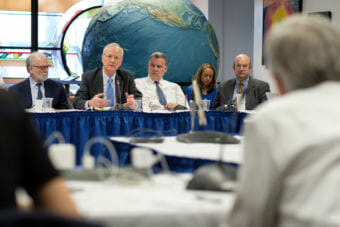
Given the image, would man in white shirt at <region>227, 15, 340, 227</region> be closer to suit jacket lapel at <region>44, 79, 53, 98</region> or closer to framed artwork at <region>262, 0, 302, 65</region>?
suit jacket lapel at <region>44, 79, 53, 98</region>

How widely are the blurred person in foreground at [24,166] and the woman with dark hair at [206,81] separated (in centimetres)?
495

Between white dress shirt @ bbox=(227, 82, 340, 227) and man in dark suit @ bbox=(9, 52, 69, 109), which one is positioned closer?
white dress shirt @ bbox=(227, 82, 340, 227)

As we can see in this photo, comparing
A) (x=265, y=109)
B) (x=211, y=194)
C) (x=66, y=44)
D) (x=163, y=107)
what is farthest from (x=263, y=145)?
(x=66, y=44)

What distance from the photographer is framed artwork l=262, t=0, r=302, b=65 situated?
299 inches

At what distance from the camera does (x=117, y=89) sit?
5527 mm

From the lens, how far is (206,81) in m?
6.29

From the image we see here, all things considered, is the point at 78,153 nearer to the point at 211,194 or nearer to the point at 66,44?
the point at 211,194

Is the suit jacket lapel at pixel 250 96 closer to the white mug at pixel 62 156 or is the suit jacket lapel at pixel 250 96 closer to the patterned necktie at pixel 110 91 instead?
the patterned necktie at pixel 110 91

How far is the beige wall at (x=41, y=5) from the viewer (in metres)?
12.1

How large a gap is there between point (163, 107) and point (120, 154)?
2316mm

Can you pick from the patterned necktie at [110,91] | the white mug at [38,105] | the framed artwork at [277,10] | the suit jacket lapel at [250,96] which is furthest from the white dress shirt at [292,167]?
the framed artwork at [277,10]

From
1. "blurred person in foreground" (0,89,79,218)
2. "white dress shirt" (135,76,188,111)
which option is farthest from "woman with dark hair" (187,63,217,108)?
"blurred person in foreground" (0,89,79,218)

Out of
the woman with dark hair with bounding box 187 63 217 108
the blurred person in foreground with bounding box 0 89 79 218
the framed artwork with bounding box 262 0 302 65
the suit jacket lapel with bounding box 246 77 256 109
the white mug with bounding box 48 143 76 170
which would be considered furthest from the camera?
the framed artwork with bounding box 262 0 302 65

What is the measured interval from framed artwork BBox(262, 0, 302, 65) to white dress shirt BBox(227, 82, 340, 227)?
6.45 metres
